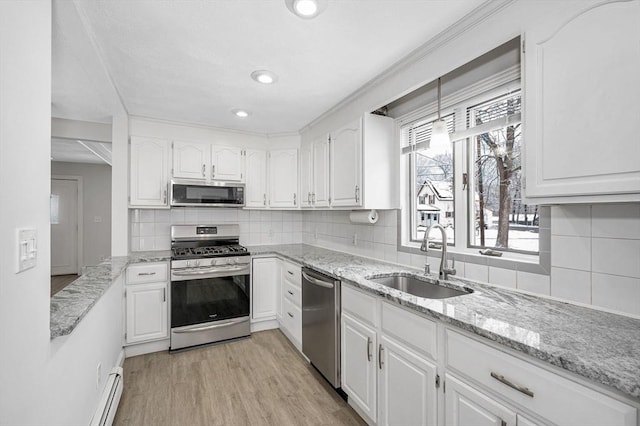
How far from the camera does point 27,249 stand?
0.91 metres

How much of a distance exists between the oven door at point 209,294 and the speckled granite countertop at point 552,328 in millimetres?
1807

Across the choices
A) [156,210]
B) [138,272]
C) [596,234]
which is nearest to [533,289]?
[596,234]

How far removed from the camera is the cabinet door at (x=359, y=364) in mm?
1798

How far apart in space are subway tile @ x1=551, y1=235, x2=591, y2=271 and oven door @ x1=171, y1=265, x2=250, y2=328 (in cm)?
266

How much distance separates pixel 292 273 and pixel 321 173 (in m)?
1.08

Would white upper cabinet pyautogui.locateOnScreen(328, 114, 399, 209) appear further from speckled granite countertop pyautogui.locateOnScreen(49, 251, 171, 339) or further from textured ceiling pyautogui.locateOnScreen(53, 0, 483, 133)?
speckled granite countertop pyautogui.locateOnScreen(49, 251, 171, 339)

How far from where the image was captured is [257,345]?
10.1ft

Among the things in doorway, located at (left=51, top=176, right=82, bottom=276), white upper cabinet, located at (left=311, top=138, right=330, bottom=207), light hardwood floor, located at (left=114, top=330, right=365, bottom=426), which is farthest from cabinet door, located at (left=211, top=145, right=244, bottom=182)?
doorway, located at (left=51, top=176, right=82, bottom=276)

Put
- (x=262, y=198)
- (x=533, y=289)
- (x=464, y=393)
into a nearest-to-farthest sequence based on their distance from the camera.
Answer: (x=464, y=393)
(x=533, y=289)
(x=262, y=198)

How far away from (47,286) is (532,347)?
67.4 inches

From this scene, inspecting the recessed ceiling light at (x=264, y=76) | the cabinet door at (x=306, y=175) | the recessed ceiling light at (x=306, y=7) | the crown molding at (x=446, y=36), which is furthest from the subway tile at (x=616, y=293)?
the cabinet door at (x=306, y=175)

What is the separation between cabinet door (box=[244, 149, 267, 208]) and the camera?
3.62 meters

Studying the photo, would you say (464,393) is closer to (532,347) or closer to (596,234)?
(532,347)

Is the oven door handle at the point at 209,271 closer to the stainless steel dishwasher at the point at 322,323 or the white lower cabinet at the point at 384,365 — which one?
the stainless steel dishwasher at the point at 322,323
